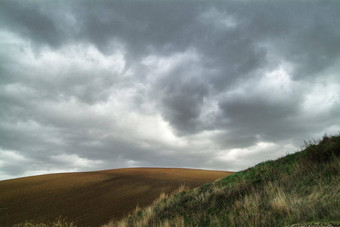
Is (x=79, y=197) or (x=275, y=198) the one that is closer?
(x=275, y=198)

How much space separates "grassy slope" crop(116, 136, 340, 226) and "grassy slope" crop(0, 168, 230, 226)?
6.12 meters

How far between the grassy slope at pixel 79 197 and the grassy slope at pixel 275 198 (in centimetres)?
612

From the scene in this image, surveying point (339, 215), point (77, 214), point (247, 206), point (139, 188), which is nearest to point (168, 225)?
point (247, 206)

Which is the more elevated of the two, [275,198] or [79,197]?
[79,197]

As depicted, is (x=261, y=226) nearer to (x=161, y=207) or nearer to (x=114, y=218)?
(x=161, y=207)

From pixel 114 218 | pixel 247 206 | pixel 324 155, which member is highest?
pixel 324 155

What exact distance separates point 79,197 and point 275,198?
71.7 ft

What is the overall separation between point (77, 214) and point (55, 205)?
15.2 feet

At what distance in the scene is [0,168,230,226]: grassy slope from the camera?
63.7 feet

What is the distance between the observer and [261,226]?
716 centimetres

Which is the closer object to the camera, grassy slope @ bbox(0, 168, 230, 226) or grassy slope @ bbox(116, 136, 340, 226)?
grassy slope @ bbox(116, 136, 340, 226)

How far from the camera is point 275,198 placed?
8906 millimetres

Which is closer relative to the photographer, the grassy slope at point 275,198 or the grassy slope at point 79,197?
the grassy slope at point 275,198

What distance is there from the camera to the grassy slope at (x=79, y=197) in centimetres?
1941
